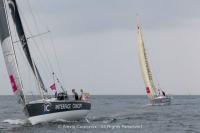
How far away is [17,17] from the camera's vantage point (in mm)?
36625

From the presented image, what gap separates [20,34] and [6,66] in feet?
9.98

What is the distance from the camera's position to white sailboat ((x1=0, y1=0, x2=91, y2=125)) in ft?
113

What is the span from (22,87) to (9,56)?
2351 mm

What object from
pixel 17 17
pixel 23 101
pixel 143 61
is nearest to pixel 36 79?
pixel 23 101

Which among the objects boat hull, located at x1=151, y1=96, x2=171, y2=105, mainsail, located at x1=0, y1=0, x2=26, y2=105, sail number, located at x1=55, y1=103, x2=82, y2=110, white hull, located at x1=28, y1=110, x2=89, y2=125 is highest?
mainsail, located at x1=0, y1=0, x2=26, y2=105

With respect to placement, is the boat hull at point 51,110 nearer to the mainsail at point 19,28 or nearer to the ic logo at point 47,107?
the ic logo at point 47,107

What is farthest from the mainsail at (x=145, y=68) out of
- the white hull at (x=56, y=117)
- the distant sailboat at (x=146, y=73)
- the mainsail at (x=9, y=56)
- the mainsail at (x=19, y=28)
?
the mainsail at (x=9, y=56)

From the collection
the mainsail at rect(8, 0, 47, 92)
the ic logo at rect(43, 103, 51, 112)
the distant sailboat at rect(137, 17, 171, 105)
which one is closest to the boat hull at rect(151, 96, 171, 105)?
the distant sailboat at rect(137, 17, 171, 105)

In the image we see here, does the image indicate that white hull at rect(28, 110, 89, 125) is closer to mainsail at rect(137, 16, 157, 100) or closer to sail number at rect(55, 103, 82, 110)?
sail number at rect(55, 103, 82, 110)

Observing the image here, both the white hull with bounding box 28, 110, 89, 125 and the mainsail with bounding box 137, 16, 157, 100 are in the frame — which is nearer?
the white hull with bounding box 28, 110, 89, 125

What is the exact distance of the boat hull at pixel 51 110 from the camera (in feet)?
114

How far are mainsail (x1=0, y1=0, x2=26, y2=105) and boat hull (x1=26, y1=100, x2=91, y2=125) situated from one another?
98 centimetres

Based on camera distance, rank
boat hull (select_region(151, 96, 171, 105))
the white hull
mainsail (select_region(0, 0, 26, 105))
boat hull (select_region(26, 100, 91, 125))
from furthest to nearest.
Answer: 1. boat hull (select_region(151, 96, 171, 105))
2. the white hull
3. boat hull (select_region(26, 100, 91, 125))
4. mainsail (select_region(0, 0, 26, 105))

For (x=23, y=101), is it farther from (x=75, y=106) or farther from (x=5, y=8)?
(x=5, y=8)
